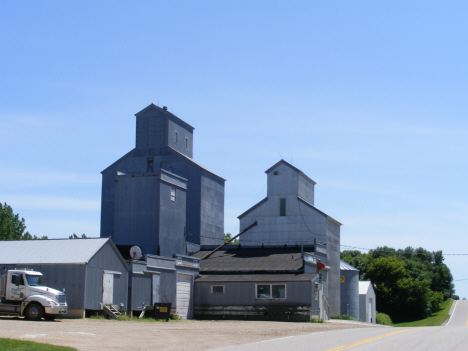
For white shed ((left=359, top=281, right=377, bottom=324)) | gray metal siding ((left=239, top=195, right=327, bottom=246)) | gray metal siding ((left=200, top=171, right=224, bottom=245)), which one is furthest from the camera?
white shed ((left=359, top=281, right=377, bottom=324))

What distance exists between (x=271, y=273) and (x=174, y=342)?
2220cm

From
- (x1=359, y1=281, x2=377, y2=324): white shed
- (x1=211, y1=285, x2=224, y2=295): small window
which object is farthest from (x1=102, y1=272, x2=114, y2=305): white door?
(x1=359, y1=281, x2=377, y2=324): white shed

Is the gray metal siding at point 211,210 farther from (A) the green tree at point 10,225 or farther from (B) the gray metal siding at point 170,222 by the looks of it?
(A) the green tree at point 10,225

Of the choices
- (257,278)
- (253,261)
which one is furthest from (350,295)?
(257,278)

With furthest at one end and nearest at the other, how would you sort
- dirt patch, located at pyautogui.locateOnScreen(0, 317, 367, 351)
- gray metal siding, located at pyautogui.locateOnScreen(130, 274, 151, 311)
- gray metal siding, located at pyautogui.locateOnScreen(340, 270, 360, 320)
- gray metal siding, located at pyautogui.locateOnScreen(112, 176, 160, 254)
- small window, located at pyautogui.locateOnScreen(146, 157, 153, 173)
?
gray metal siding, located at pyautogui.locateOnScreen(340, 270, 360, 320) → small window, located at pyautogui.locateOnScreen(146, 157, 153, 173) → gray metal siding, located at pyautogui.locateOnScreen(112, 176, 160, 254) → gray metal siding, located at pyautogui.locateOnScreen(130, 274, 151, 311) → dirt patch, located at pyautogui.locateOnScreen(0, 317, 367, 351)

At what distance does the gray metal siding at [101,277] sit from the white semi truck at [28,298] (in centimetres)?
288

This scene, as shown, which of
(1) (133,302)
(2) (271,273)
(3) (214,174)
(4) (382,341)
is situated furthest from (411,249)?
(4) (382,341)

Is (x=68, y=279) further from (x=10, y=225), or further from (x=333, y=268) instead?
(x=10, y=225)

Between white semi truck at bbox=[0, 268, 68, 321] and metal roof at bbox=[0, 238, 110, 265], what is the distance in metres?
3.18

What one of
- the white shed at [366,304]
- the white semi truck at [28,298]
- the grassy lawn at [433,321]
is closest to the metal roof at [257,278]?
the white semi truck at [28,298]

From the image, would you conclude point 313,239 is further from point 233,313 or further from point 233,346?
point 233,346

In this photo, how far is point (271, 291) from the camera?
41.4 meters

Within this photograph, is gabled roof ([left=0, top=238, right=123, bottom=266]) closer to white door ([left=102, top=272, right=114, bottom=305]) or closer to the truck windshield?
white door ([left=102, top=272, right=114, bottom=305])

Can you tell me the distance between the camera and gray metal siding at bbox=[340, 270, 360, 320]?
62344 mm
